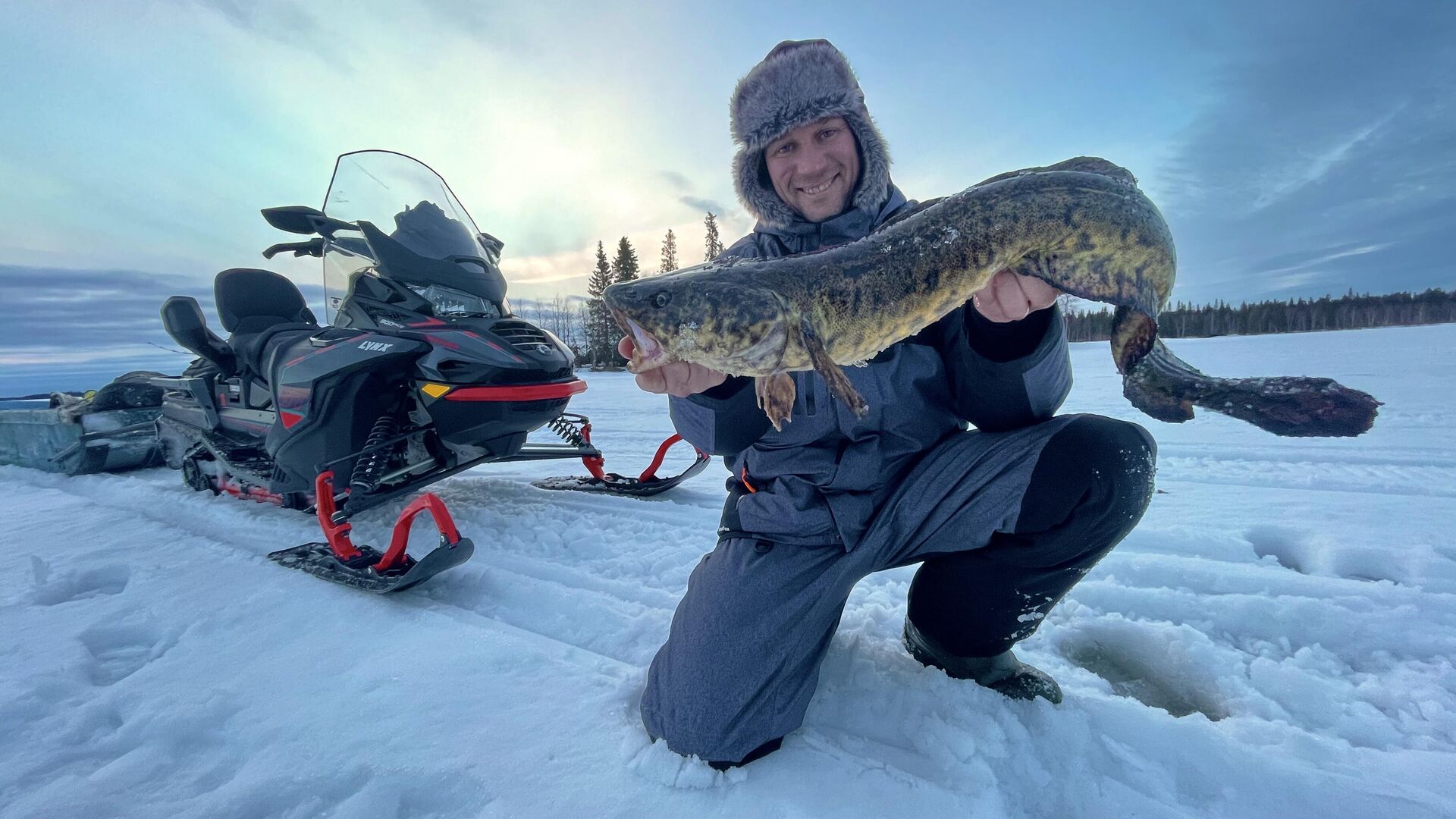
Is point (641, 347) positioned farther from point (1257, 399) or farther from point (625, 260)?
point (625, 260)

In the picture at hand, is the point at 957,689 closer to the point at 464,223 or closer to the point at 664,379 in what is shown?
the point at 664,379

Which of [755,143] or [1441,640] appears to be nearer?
[1441,640]

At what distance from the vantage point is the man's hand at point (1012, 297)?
2.03 m

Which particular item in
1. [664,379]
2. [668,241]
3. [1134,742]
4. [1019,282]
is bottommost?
[1134,742]

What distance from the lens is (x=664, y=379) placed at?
2.41m

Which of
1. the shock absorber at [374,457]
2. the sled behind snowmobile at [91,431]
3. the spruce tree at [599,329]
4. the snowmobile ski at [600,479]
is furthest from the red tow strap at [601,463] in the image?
the spruce tree at [599,329]

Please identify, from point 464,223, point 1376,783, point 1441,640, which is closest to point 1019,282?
point 1376,783

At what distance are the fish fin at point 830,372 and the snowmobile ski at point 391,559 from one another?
2249 mm

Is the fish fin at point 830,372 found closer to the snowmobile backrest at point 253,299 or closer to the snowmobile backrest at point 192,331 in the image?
the snowmobile backrest at point 253,299

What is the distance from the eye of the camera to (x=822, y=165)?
9.89 ft

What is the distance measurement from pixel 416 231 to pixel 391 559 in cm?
258

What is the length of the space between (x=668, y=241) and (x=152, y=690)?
53538 mm

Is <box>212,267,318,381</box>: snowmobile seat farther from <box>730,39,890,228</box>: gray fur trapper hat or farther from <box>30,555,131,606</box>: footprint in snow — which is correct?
<box>730,39,890,228</box>: gray fur trapper hat

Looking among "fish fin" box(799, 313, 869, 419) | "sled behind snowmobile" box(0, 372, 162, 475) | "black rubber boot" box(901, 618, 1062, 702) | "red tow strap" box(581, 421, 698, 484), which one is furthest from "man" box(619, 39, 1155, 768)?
"sled behind snowmobile" box(0, 372, 162, 475)
